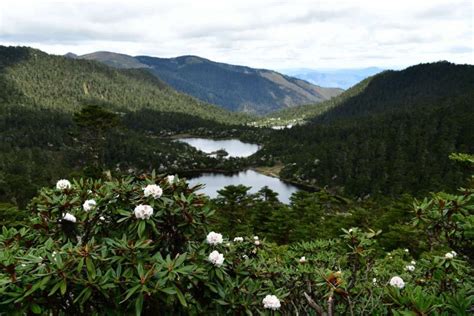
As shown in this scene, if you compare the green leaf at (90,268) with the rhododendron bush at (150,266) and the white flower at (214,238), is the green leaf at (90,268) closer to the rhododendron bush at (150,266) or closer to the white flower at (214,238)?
the rhododendron bush at (150,266)

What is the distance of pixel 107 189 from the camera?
4773 mm

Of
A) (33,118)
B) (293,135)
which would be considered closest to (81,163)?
(33,118)

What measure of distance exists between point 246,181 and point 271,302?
108124 millimetres

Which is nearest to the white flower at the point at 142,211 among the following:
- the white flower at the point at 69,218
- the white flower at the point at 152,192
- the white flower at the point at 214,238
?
the white flower at the point at 152,192

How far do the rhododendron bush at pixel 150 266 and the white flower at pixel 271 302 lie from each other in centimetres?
1

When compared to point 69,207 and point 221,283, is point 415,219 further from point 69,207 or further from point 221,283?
point 69,207

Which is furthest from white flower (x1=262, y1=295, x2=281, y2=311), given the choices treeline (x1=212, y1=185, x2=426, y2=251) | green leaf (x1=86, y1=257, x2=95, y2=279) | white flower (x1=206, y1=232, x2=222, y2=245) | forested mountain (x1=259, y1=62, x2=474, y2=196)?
forested mountain (x1=259, y1=62, x2=474, y2=196)

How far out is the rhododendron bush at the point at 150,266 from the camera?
11.9 feet

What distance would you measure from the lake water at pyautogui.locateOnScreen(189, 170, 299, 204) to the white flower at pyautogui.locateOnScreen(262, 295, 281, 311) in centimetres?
9164

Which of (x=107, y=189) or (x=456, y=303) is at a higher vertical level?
(x=107, y=189)

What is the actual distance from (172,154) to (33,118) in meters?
78.0

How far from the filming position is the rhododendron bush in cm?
363

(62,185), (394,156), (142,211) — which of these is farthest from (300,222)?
(394,156)

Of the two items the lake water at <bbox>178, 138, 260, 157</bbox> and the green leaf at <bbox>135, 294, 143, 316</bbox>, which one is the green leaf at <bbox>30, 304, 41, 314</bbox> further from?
the lake water at <bbox>178, 138, 260, 157</bbox>
